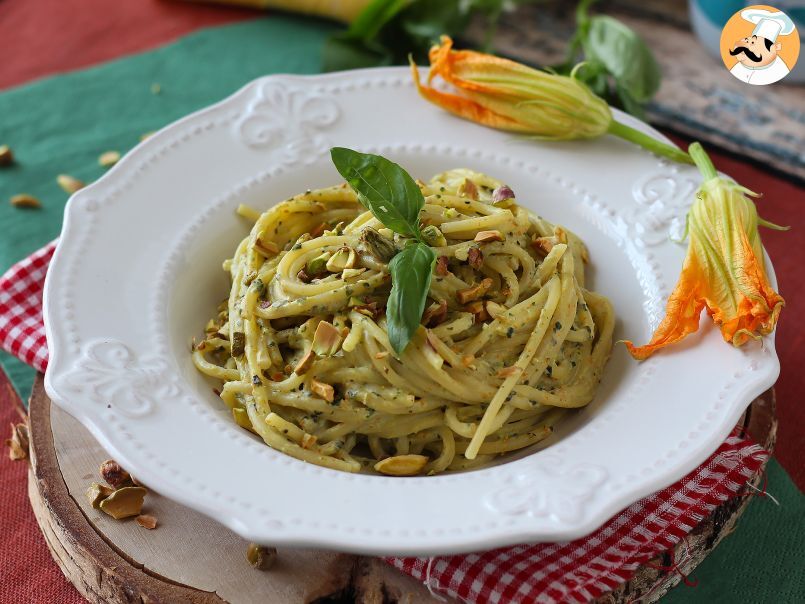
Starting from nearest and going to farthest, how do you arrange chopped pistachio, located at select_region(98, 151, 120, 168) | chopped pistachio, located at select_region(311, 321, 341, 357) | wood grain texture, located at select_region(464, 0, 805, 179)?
chopped pistachio, located at select_region(311, 321, 341, 357) → chopped pistachio, located at select_region(98, 151, 120, 168) → wood grain texture, located at select_region(464, 0, 805, 179)

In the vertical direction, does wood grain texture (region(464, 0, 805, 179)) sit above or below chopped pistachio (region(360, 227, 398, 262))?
below

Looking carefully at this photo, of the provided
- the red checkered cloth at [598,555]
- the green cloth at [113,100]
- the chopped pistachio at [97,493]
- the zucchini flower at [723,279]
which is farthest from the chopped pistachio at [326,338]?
the green cloth at [113,100]

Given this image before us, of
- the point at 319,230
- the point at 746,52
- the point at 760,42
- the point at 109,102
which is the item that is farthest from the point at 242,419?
the point at 109,102

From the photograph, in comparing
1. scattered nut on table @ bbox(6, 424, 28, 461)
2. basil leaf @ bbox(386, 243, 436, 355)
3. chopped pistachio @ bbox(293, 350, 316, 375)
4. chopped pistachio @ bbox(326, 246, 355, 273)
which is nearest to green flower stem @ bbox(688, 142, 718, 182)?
basil leaf @ bbox(386, 243, 436, 355)

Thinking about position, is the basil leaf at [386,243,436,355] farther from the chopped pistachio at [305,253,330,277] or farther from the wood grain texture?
the wood grain texture

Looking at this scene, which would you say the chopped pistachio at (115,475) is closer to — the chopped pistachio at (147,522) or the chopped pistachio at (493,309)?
the chopped pistachio at (147,522)

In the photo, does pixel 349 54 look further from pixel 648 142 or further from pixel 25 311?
pixel 25 311

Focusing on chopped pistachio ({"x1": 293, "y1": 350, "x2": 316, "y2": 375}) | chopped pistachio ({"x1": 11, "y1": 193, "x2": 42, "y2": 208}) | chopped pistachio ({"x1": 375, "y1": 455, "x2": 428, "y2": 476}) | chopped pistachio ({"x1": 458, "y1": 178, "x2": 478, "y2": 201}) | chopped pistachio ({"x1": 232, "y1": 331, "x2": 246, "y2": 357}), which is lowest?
chopped pistachio ({"x1": 11, "y1": 193, "x2": 42, "y2": 208})

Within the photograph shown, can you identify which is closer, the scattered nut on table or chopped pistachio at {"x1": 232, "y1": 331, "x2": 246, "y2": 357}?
chopped pistachio at {"x1": 232, "y1": 331, "x2": 246, "y2": 357}
